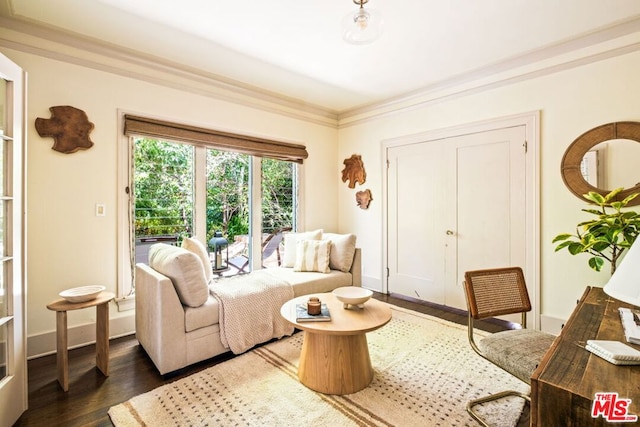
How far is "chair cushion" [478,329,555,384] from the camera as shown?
1471 millimetres

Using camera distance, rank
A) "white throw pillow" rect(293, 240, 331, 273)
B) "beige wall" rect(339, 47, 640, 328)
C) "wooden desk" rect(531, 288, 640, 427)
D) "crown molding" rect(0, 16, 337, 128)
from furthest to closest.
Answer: "white throw pillow" rect(293, 240, 331, 273), "beige wall" rect(339, 47, 640, 328), "crown molding" rect(0, 16, 337, 128), "wooden desk" rect(531, 288, 640, 427)

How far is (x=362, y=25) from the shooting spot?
1.89 meters

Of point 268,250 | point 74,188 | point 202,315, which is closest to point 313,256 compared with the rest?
point 268,250

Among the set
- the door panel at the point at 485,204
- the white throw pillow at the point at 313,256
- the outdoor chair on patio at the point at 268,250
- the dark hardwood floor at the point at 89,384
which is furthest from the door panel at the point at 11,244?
the door panel at the point at 485,204

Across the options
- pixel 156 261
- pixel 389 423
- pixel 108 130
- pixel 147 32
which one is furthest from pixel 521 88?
pixel 108 130

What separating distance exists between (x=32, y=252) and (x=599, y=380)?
3.44 meters

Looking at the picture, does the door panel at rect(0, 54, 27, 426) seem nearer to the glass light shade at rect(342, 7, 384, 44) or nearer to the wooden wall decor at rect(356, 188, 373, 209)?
the glass light shade at rect(342, 7, 384, 44)

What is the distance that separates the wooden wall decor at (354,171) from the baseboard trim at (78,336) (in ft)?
10.2

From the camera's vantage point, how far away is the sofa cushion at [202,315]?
2.23 m

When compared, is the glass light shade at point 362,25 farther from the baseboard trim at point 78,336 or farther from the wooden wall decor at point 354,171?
the baseboard trim at point 78,336

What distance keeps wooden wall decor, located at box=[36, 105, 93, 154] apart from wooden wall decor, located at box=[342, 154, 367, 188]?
3.06 m

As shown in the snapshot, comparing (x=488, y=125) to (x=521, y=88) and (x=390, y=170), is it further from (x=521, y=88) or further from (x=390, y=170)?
(x=390, y=170)

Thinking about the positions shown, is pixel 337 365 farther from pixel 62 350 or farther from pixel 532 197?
pixel 532 197

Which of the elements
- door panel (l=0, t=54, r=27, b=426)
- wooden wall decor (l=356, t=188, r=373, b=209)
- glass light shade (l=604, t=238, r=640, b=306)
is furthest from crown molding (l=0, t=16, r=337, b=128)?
glass light shade (l=604, t=238, r=640, b=306)
